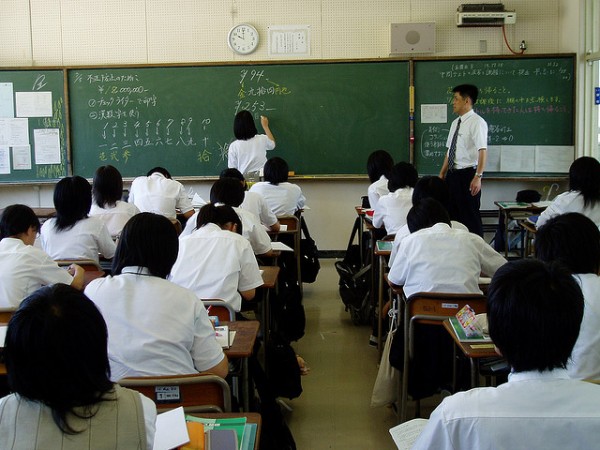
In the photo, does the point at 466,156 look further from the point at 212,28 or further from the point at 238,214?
the point at 238,214

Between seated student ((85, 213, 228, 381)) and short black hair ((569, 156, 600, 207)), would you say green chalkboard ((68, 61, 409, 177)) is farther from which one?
seated student ((85, 213, 228, 381))

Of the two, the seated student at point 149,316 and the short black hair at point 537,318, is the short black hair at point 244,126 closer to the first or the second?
the seated student at point 149,316

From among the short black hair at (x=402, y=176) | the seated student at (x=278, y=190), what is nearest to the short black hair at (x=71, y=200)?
the seated student at (x=278, y=190)

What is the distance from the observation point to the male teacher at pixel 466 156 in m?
6.59

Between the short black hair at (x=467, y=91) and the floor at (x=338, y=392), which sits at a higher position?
the short black hair at (x=467, y=91)

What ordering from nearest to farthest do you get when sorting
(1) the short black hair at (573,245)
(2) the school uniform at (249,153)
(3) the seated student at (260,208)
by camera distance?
(1) the short black hair at (573,245)
(3) the seated student at (260,208)
(2) the school uniform at (249,153)

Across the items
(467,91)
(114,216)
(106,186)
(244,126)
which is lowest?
(114,216)

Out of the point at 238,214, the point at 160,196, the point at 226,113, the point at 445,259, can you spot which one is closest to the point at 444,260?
the point at 445,259

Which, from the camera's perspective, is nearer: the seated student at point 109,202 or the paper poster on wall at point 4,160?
the seated student at point 109,202

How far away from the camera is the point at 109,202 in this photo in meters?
4.97

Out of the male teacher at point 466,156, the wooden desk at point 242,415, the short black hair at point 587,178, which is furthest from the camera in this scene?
the male teacher at point 466,156

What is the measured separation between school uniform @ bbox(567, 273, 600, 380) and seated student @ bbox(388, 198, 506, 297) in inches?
39.9

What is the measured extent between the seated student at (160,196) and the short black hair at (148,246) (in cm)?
356

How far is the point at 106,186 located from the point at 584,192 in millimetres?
3162
